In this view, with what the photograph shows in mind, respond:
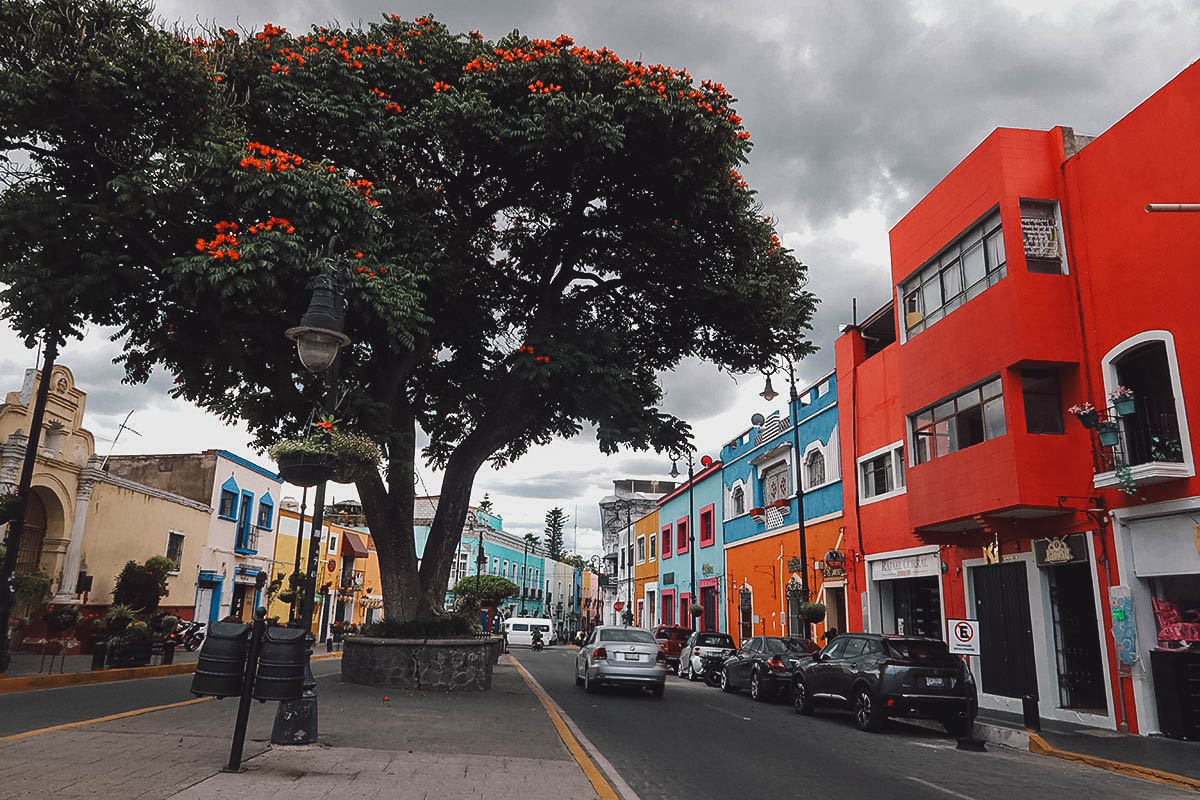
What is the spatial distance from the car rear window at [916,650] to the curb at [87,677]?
14.3 m

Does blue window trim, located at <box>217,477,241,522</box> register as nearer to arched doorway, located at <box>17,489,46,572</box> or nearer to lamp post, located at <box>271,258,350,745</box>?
arched doorway, located at <box>17,489,46,572</box>

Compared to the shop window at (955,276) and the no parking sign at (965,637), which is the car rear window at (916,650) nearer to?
the no parking sign at (965,637)

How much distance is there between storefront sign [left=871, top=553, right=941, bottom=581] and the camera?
19.0m

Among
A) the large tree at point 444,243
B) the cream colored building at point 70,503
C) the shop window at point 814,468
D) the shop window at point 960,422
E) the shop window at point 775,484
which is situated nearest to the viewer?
the large tree at point 444,243

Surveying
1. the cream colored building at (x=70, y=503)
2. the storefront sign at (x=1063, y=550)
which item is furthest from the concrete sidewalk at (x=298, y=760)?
the cream colored building at (x=70, y=503)

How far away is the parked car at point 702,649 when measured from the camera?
2417cm

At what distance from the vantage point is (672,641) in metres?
29.3

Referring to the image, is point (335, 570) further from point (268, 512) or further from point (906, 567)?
point (906, 567)

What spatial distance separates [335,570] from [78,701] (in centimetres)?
3586

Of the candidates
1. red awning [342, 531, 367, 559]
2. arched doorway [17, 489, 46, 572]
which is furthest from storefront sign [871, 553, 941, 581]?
red awning [342, 531, 367, 559]

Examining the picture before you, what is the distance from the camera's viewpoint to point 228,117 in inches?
498

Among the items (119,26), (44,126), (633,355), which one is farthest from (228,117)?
(633,355)

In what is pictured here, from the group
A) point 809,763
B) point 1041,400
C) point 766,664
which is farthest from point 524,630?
point 809,763

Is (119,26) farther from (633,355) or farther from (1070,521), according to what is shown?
(1070,521)
